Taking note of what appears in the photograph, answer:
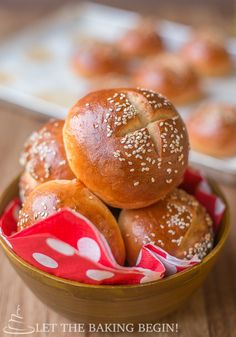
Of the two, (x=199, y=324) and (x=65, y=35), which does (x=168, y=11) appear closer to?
(x=65, y=35)

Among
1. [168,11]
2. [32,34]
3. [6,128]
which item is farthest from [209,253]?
[168,11]

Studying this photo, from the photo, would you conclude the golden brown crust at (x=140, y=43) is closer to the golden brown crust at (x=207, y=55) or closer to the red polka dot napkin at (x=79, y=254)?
the golden brown crust at (x=207, y=55)

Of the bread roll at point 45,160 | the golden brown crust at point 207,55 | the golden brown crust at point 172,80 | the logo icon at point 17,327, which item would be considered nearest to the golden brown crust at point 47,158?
the bread roll at point 45,160

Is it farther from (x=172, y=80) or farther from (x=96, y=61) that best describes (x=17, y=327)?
(x=96, y=61)

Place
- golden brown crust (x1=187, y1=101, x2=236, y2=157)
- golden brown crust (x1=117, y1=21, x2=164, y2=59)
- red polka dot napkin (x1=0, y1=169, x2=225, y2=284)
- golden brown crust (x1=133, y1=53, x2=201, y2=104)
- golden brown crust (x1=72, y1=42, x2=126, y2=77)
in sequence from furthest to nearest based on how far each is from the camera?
golden brown crust (x1=117, y1=21, x2=164, y2=59)
golden brown crust (x1=72, y1=42, x2=126, y2=77)
golden brown crust (x1=133, y1=53, x2=201, y2=104)
golden brown crust (x1=187, y1=101, x2=236, y2=157)
red polka dot napkin (x1=0, y1=169, x2=225, y2=284)

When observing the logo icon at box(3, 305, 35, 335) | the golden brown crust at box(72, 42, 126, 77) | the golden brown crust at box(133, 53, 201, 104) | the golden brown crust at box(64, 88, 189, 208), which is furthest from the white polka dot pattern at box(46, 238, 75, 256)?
the golden brown crust at box(72, 42, 126, 77)

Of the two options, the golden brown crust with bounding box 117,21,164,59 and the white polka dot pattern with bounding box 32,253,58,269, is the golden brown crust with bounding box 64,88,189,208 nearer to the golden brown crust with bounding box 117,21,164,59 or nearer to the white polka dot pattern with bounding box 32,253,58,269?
the white polka dot pattern with bounding box 32,253,58,269
